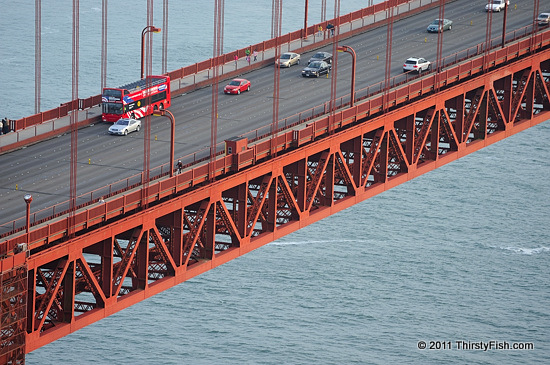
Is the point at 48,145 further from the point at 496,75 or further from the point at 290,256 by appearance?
the point at 290,256

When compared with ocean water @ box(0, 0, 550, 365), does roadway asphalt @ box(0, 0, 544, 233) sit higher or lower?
higher

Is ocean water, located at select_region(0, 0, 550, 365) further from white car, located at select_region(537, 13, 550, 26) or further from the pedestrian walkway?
white car, located at select_region(537, 13, 550, 26)

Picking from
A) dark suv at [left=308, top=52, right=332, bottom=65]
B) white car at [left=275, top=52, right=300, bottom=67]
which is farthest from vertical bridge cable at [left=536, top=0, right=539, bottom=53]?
white car at [left=275, top=52, right=300, bottom=67]

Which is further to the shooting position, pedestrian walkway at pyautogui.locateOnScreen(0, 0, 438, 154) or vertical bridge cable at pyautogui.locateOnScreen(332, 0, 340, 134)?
vertical bridge cable at pyautogui.locateOnScreen(332, 0, 340, 134)

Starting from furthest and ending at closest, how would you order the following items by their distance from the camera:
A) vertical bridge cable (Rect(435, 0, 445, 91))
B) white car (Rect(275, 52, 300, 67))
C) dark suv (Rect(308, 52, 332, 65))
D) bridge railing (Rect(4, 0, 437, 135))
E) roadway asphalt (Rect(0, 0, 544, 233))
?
dark suv (Rect(308, 52, 332, 65))
white car (Rect(275, 52, 300, 67))
vertical bridge cable (Rect(435, 0, 445, 91))
bridge railing (Rect(4, 0, 437, 135))
roadway asphalt (Rect(0, 0, 544, 233))

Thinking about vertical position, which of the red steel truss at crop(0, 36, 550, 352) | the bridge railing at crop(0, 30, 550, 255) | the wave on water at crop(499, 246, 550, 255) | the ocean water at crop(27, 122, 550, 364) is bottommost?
the ocean water at crop(27, 122, 550, 364)

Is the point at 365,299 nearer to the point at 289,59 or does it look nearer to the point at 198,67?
the point at 289,59

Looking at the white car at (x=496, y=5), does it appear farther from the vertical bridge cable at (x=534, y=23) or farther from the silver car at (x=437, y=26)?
the silver car at (x=437, y=26)

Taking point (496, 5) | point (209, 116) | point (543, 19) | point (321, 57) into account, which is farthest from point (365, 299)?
point (209, 116)
